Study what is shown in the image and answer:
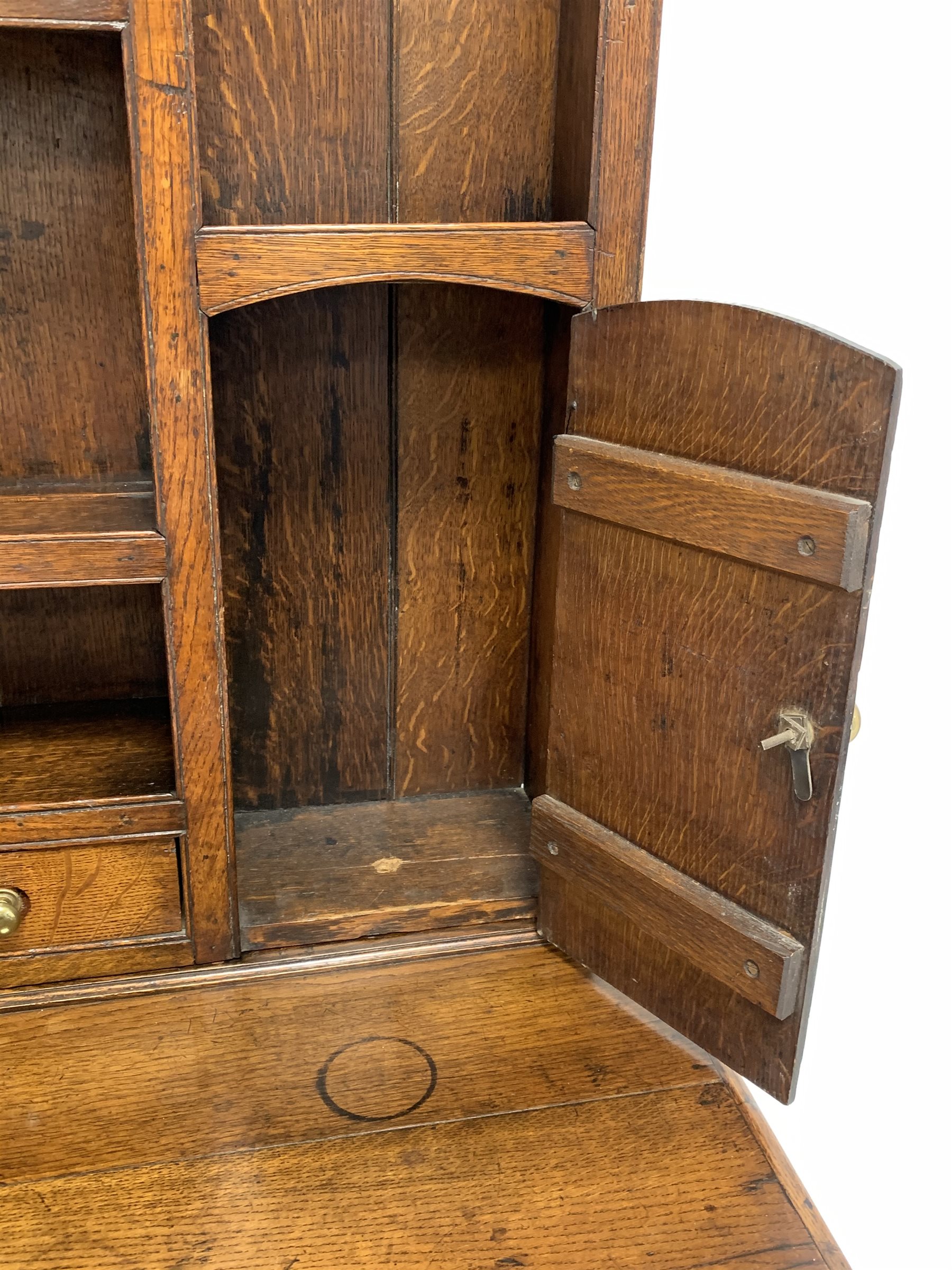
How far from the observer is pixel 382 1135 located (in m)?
1.35

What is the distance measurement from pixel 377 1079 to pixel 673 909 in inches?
16.8

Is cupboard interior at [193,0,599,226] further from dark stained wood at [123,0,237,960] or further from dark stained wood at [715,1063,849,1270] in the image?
dark stained wood at [715,1063,849,1270]

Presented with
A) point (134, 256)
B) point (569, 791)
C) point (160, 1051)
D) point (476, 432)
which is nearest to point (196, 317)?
point (134, 256)

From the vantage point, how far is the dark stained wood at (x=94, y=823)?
148 centimetres

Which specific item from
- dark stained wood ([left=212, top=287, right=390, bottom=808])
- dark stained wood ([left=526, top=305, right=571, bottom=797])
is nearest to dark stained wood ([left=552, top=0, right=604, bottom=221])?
dark stained wood ([left=526, top=305, right=571, bottom=797])

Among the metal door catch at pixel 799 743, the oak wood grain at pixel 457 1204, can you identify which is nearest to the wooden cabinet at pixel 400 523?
the metal door catch at pixel 799 743

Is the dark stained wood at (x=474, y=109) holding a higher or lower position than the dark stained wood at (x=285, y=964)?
higher

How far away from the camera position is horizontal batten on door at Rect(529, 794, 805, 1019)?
1324mm

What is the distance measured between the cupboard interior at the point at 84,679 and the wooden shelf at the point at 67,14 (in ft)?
2.66

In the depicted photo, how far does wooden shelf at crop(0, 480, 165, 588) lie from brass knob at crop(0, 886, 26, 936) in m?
0.42

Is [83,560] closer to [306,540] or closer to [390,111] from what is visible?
[306,540]

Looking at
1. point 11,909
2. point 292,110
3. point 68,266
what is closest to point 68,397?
point 68,266

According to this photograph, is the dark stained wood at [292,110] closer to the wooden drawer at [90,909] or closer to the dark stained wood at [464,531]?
the dark stained wood at [464,531]

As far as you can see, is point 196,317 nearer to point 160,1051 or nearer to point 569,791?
point 569,791
